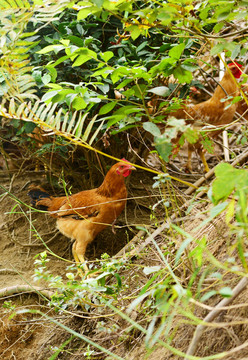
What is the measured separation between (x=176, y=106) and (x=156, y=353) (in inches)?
44.3

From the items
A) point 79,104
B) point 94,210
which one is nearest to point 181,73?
point 79,104

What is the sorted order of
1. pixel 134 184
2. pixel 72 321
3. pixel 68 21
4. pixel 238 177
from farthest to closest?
pixel 134 184
pixel 68 21
pixel 72 321
pixel 238 177

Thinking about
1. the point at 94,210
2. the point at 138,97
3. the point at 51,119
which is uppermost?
the point at 51,119

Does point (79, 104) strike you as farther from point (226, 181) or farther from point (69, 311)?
point (69, 311)

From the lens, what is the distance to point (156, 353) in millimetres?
1666

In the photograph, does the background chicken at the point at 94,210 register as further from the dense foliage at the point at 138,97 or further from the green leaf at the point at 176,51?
the green leaf at the point at 176,51

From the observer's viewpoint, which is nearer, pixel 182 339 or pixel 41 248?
pixel 182 339

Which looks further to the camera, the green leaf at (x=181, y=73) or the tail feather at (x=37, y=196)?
the tail feather at (x=37, y=196)

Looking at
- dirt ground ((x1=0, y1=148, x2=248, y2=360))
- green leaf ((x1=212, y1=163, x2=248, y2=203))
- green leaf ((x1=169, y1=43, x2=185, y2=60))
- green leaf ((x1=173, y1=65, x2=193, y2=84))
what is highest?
green leaf ((x1=169, y1=43, x2=185, y2=60))

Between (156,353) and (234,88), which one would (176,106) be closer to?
(156,353)

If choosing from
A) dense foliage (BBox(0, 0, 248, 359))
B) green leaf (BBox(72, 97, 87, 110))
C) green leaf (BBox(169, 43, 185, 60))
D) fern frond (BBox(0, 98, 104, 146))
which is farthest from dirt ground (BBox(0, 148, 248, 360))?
green leaf (BBox(169, 43, 185, 60))

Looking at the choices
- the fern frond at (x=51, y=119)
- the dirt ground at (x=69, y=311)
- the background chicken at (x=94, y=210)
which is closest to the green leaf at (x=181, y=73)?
the fern frond at (x=51, y=119)

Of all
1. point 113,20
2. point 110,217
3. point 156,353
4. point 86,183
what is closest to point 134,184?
point 86,183

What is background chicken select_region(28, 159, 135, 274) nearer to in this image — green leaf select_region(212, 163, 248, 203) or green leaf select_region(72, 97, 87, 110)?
green leaf select_region(72, 97, 87, 110)
